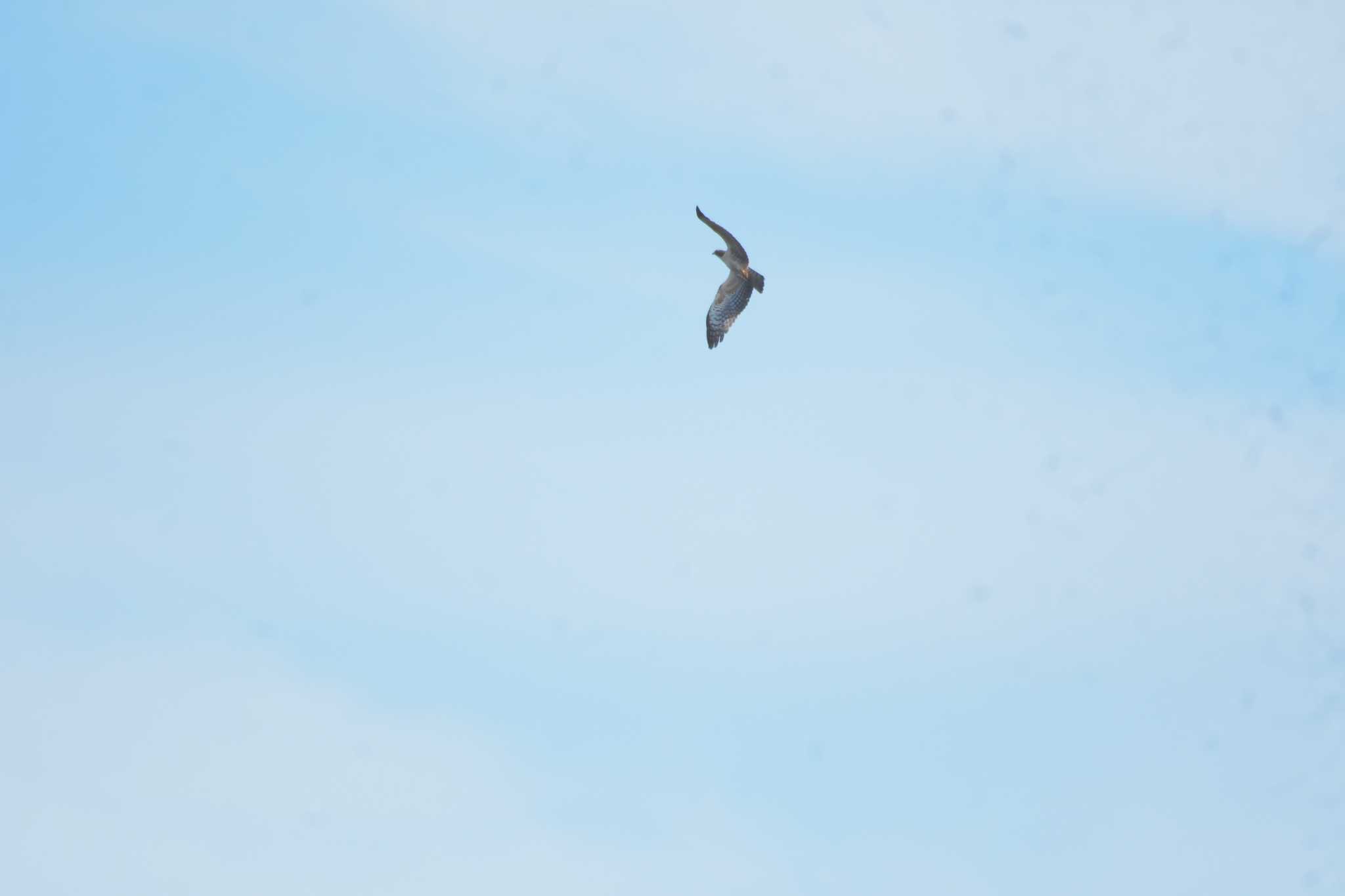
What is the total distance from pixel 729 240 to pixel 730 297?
341 centimetres

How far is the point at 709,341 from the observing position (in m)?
67.4

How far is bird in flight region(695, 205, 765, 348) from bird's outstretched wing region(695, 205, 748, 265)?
0.34 metres

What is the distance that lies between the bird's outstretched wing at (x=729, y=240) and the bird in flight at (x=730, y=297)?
34 cm

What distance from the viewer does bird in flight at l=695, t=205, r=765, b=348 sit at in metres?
66.8

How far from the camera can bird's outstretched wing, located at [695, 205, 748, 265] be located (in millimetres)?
63906

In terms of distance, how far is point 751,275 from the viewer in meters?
67.2

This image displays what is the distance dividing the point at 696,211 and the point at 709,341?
554 centimetres

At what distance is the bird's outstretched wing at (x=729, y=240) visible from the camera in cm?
6391

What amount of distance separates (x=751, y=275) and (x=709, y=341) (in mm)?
2723

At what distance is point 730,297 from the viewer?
67750 millimetres

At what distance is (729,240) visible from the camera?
213 ft

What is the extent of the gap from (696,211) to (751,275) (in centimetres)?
435
